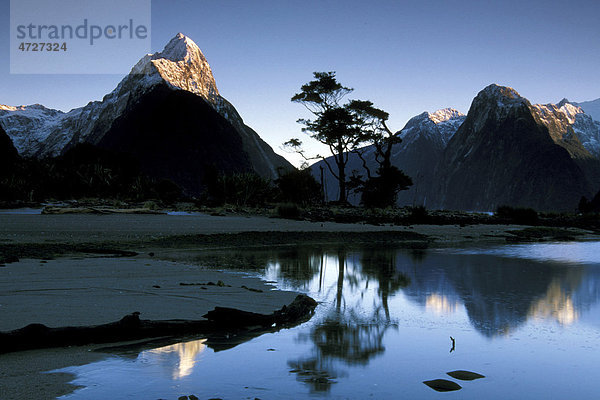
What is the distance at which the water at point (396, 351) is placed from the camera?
10.4 feet

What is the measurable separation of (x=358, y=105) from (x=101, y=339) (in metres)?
37.3

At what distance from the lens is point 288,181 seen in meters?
32.5

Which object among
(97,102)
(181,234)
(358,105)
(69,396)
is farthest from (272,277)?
(97,102)

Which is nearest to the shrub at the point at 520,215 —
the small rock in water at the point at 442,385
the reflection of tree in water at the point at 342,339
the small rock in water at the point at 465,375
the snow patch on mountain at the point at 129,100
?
the reflection of tree in water at the point at 342,339

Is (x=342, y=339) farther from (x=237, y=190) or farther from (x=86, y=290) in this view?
(x=237, y=190)

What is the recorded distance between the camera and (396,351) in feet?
13.7

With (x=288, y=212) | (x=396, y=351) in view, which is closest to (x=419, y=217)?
(x=288, y=212)

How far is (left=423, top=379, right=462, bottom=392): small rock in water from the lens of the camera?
127 inches

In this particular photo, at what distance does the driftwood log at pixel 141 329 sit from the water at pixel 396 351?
20 cm

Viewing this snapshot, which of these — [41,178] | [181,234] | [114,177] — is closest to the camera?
[181,234]

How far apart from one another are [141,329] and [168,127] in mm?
101408

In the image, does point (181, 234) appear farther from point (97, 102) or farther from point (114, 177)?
point (97, 102)

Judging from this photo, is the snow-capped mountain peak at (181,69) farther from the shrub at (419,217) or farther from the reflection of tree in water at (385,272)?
the reflection of tree in water at (385,272)

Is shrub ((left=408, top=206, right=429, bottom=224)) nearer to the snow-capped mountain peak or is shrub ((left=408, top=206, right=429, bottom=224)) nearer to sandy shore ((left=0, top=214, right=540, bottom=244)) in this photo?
→ sandy shore ((left=0, top=214, right=540, bottom=244))
